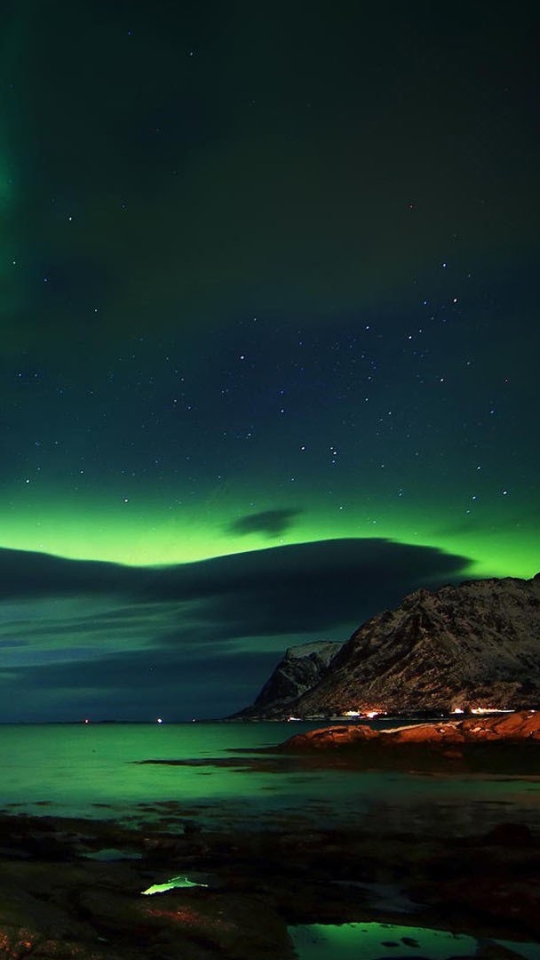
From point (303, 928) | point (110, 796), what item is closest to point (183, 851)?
point (303, 928)

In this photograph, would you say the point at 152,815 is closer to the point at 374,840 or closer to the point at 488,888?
the point at 374,840

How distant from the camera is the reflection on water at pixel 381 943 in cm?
1356

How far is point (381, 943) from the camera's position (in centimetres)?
1434

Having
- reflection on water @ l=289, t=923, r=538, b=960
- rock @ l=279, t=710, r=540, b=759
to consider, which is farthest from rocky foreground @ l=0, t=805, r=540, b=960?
rock @ l=279, t=710, r=540, b=759

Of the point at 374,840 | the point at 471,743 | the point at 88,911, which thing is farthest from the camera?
the point at 471,743

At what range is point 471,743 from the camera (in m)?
66.0

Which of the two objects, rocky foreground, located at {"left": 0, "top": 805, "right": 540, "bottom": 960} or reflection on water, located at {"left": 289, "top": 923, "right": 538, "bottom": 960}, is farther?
reflection on water, located at {"left": 289, "top": 923, "right": 538, "bottom": 960}

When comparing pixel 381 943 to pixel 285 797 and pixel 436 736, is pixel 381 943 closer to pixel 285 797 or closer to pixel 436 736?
pixel 285 797

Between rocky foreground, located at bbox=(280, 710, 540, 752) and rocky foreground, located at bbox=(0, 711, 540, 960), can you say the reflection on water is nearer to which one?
rocky foreground, located at bbox=(0, 711, 540, 960)

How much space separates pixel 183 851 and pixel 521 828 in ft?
32.1

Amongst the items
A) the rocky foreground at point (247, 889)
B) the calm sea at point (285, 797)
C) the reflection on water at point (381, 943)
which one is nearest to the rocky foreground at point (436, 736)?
the calm sea at point (285, 797)

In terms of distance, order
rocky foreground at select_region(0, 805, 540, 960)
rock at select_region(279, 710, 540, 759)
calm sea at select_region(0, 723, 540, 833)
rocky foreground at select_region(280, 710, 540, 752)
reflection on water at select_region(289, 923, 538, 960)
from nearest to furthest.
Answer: rocky foreground at select_region(0, 805, 540, 960) → reflection on water at select_region(289, 923, 538, 960) → calm sea at select_region(0, 723, 540, 833) → rocky foreground at select_region(280, 710, 540, 752) → rock at select_region(279, 710, 540, 759)

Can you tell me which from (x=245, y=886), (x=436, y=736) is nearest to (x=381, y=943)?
(x=245, y=886)

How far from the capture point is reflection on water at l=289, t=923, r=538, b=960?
13562 millimetres
